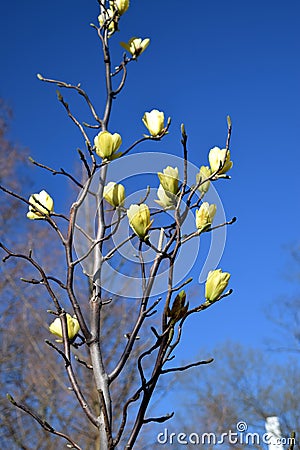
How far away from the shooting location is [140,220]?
48 cm

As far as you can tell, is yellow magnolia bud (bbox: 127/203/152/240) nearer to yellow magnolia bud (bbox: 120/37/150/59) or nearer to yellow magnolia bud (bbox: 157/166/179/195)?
yellow magnolia bud (bbox: 157/166/179/195)

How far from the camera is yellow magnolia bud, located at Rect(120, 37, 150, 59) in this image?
2.24 ft

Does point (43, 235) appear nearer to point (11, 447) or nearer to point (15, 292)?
point (15, 292)

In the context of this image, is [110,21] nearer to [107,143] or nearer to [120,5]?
[120,5]

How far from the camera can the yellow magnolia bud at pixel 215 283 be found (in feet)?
1.62

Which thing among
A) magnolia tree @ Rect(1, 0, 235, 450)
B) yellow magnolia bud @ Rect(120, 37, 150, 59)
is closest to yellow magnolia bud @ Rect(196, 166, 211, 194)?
magnolia tree @ Rect(1, 0, 235, 450)

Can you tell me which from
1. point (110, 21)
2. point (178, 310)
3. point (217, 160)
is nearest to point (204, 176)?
point (217, 160)

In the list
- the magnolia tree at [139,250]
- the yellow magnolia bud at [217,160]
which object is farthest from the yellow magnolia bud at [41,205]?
the yellow magnolia bud at [217,160]

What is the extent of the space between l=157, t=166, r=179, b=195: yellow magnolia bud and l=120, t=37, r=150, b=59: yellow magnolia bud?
0.23 meters

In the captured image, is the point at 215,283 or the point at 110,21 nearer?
the point at 215,283

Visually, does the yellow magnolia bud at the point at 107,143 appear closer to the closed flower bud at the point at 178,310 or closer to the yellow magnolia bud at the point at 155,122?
the yellow magnolia bud at the point at 155,122

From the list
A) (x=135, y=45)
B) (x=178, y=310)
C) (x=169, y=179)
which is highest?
(x=135, y=45)

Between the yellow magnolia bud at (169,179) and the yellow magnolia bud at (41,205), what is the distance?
0.44 ft

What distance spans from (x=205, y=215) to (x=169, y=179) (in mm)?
49
